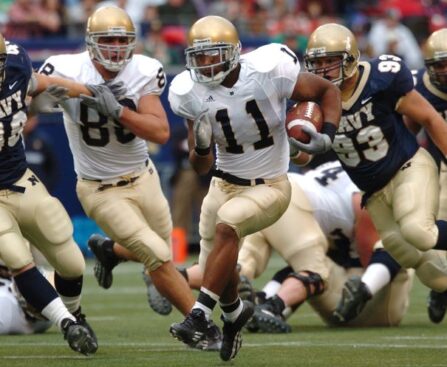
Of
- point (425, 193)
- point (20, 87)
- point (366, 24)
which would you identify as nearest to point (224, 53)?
point (20, 87)

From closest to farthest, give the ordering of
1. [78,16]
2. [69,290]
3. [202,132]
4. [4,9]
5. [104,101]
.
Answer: [202,132] → [104,101] → [69,290] → [78,16] → [4,9]

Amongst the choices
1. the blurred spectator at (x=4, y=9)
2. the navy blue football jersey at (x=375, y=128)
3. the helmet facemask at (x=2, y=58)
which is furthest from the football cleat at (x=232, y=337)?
the blurred spectator at (x=4, y=9)

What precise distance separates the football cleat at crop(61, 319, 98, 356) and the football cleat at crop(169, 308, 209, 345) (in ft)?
1.39

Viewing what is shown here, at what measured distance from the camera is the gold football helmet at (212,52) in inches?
231

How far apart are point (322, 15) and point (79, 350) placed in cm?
992

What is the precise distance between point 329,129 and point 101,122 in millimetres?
1240

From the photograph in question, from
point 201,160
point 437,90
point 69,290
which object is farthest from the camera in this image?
point 437,90

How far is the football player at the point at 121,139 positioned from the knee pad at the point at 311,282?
2.91ft

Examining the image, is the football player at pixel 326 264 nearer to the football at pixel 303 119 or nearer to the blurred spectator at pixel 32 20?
the football at pixel 303 119

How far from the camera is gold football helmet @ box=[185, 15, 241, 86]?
5859 mm

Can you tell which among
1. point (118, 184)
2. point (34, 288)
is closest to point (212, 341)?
point (34, 288)

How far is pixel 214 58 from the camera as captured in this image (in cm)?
585

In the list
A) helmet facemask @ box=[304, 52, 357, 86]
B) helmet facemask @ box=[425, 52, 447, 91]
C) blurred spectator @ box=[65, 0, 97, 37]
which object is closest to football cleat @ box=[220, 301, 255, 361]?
helmet facemask @ box=[304, 52, 357, 86]

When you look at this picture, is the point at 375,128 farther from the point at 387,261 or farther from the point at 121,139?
the point at 121,139
